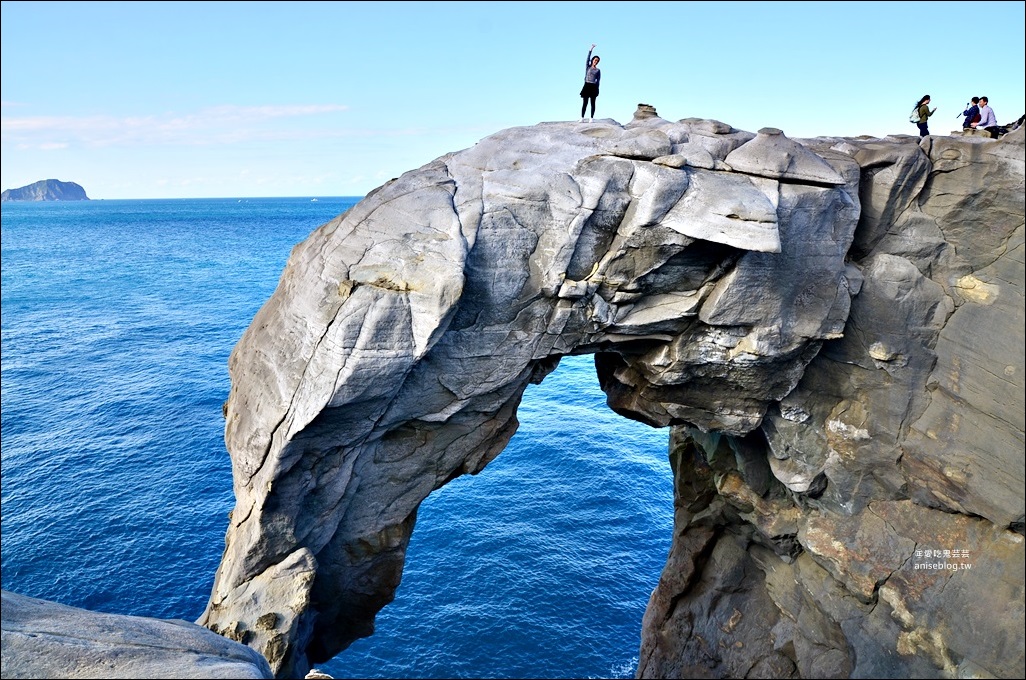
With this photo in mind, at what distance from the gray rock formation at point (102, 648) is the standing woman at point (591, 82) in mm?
17835

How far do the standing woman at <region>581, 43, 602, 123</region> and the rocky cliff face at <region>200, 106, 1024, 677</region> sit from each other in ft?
8.59

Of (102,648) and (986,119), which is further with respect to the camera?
(986,119)

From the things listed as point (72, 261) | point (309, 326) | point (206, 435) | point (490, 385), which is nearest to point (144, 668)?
point (309, 326)

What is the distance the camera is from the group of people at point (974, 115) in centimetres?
2072

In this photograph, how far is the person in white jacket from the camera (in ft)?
67.6

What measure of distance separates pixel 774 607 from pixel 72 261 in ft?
403

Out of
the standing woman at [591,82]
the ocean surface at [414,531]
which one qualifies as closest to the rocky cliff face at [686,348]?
the standing woman at [591,82]

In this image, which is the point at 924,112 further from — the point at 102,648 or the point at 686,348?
the point at 102,648

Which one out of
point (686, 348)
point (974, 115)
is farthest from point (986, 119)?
point (686, 348)

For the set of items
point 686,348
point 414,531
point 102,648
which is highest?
point 686,348

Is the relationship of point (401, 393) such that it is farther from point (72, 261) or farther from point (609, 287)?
point (72, 261)

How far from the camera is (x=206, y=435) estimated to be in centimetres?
4650

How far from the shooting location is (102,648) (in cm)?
1168

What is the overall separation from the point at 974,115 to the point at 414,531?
110 ft
